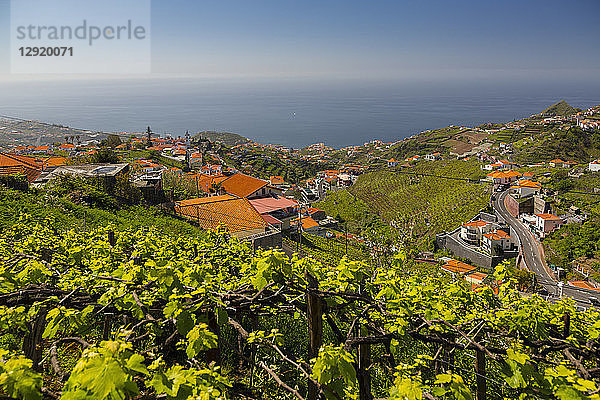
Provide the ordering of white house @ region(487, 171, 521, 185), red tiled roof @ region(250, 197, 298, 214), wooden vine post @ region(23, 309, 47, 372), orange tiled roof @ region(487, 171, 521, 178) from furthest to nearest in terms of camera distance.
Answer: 1. orange tiled roof @ region(487, 171, 521, 178)
2. white house @ region(487, 171, 521, 185)
3. red tiled roof @ region(250, 197, 298, 214)
4. wooden vine post @ region(23, 309, 47, 372)

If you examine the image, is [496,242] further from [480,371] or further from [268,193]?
[480,371]

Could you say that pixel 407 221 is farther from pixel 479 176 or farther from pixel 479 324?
pixel 479 324

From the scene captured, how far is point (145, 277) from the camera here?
2643 mm

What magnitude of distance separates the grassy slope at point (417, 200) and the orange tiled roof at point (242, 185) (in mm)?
15064

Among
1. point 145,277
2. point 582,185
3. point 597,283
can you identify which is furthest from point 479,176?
point 145,277

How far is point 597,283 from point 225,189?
2785 centimetres

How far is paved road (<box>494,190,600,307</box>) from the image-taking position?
21656 mm

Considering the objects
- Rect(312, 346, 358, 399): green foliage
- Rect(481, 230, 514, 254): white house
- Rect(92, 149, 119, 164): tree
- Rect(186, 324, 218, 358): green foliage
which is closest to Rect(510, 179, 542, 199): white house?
Rect(481, 230, 514, 254): white house

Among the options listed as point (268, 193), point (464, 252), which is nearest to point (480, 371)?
point (268, 193)

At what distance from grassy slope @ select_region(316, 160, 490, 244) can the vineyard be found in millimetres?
34623

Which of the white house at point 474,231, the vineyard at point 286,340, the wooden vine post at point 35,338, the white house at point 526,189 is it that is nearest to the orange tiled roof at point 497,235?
the white house at point 474,231

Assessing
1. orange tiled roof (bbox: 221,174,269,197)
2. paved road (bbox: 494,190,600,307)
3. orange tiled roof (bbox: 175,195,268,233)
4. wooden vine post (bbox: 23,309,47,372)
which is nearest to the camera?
wooden vine post (bbox: 23,309,47,372)

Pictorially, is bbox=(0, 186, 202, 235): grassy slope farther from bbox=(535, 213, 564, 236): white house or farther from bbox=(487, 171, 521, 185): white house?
bbox=(487, 171, 521, 185): white house

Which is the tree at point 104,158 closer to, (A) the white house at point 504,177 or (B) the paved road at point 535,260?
(B) the paved road at point 535,260
